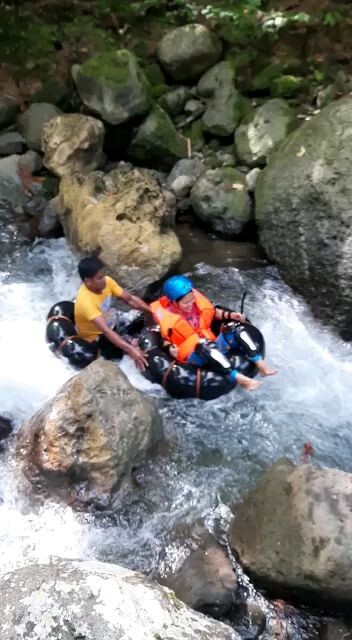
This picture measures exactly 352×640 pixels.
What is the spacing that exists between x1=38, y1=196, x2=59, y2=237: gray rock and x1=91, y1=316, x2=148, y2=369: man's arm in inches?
102

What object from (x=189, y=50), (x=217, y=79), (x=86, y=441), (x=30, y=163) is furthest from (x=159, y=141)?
(x=86, y=441)

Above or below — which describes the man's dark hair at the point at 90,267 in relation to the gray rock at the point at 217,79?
below

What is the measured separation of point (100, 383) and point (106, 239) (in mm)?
2597

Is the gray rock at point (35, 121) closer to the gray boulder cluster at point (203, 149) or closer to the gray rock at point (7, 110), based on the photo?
the gray boulder cluster at point (203, 149)

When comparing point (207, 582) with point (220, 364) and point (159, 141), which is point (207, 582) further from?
point (159, 141)

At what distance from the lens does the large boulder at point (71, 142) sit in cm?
858

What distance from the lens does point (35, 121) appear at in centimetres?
929

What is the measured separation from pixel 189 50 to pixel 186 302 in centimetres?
452

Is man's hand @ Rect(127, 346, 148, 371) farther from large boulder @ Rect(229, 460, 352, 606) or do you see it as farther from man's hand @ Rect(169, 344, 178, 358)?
large boulder @ Rect(229, 460, 352, 606)

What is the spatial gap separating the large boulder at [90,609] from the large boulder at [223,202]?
18.3 ft

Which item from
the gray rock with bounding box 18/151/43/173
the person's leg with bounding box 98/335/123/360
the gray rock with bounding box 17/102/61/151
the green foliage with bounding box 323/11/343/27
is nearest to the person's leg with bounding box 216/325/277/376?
the person's leg with bounding box 98/335/123/360

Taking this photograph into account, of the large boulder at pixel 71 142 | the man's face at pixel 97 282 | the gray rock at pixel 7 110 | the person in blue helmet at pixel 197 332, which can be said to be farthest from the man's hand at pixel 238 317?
the gray rock at pixel 7 110

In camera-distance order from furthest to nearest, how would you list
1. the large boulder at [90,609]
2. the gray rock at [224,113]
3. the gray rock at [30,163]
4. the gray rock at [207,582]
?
the gray rock at [30,163] < the gray rock at [224,113] < the gray rock at [207,582] < the large boulder at [90,609]

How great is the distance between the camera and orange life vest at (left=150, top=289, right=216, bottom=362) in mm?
6379
